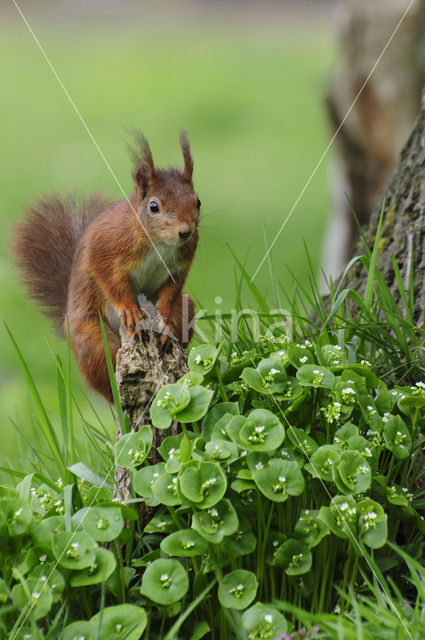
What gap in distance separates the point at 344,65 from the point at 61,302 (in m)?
2.04

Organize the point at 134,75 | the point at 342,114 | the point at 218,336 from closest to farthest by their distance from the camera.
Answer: the point at 218,336 → the point at 342,114 → the point at 134,75

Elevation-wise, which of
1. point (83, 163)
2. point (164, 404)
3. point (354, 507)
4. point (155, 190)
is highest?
point (155, 190)

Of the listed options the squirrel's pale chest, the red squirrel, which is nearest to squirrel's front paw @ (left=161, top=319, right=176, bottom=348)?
the red squirrel

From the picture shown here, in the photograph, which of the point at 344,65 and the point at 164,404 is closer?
the point at 164,404

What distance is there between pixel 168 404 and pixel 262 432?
5.8 inches

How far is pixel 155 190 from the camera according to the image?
1620 millimetres

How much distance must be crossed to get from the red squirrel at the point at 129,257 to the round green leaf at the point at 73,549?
50 centimetres

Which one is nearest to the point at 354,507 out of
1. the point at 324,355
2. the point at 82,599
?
the point at 324,355

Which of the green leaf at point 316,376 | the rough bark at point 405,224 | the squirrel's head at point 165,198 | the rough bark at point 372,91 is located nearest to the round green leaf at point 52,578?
the green leaf at point 316,376

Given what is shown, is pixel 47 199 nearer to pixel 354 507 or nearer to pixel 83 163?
pixel 354 507

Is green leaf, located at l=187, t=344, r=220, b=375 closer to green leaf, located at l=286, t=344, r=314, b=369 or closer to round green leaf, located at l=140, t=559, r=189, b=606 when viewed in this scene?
green leaf, located at l=286, t=344, r=314, b=369

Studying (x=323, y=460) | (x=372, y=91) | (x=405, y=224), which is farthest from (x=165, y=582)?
(x=372, y=91)

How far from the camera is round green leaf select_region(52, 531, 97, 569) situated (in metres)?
1.01

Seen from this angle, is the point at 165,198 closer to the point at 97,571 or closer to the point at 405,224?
the point at 405,224
